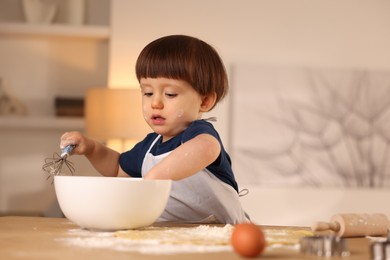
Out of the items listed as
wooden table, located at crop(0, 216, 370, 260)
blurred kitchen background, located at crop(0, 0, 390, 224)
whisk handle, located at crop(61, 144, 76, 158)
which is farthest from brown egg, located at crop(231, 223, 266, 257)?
blurred kitchen background, located at crop(0, 0, 390, 224)

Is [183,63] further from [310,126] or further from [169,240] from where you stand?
[310,126]

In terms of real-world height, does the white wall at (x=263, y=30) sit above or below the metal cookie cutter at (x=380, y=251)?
above

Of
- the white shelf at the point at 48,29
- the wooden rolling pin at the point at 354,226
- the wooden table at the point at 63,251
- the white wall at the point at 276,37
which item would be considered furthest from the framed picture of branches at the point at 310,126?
the wooden table at the point at 63,251

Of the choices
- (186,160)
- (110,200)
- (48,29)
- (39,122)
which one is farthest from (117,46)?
(110,200)

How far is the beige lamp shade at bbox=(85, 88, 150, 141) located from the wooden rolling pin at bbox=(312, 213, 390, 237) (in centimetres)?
282

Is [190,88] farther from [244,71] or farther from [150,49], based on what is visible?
[244,71]

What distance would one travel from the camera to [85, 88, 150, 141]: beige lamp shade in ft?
12.8

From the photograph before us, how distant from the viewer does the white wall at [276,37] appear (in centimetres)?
452

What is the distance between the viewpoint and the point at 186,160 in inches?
48.0

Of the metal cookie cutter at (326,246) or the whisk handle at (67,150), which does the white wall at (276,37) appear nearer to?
the whisk handle at (67,150)

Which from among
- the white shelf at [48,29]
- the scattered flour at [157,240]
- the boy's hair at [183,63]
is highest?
the white shelf at [48,29]

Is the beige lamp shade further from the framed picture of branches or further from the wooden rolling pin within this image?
the wooden rolling pin

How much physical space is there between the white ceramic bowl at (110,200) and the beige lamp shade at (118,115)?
2.80m

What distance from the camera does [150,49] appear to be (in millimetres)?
1544
